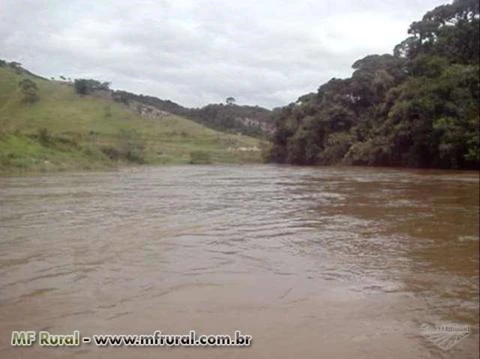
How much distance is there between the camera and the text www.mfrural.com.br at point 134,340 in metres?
3.72

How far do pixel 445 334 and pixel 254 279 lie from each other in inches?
93.4

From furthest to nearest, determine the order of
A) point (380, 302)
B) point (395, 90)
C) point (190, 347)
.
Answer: point (395, 90) → point (380, 302) → point (190, 347)

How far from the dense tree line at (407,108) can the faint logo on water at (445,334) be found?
19002mm

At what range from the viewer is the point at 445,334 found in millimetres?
3469

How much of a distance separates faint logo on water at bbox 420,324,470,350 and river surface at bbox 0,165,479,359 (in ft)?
0.14

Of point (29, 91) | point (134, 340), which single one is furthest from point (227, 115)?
point (134, 340)

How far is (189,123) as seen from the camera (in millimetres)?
80000

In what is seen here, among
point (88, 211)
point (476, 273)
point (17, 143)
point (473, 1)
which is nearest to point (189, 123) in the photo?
point (17, 143)

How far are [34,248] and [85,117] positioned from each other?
65.5m

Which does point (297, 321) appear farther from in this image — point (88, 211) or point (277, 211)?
point (88, 211)

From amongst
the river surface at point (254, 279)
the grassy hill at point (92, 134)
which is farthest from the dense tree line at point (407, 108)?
the river surface at point (254, 279)

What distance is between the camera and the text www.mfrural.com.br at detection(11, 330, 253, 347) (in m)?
3.72

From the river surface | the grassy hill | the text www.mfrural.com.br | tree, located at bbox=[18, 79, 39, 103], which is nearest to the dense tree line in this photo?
the grassy hill

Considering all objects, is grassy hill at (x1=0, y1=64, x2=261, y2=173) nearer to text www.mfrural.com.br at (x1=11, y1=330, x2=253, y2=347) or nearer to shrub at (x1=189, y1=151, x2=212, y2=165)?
shrub at (x1=189, y1=151, x2=212, y2=165)
